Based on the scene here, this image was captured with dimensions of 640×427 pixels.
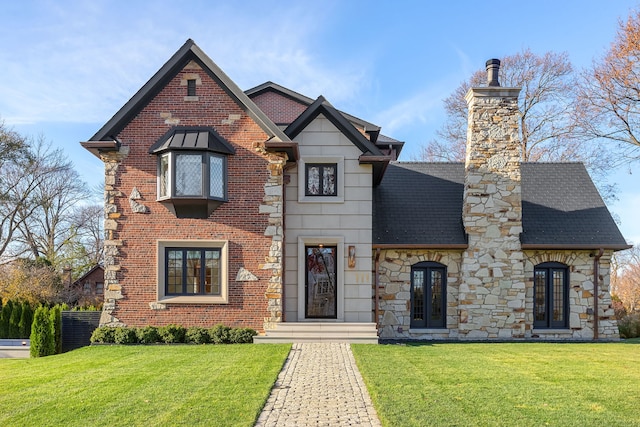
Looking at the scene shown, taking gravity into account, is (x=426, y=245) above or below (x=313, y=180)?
below

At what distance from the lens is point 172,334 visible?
11.5m

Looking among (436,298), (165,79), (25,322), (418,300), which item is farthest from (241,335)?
(25,322)

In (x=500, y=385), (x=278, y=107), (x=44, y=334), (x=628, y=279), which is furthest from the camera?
(x=628, y=279)

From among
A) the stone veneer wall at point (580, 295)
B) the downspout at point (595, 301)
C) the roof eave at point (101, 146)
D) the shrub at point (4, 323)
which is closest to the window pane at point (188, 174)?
the roof eave at point (101, 146)

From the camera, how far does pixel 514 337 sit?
43.8 ft

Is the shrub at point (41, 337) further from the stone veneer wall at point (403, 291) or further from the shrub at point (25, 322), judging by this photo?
the stone veneer wall at point (403, 291)

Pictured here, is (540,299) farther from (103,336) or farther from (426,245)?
(103,336)

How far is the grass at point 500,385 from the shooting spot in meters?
5.74

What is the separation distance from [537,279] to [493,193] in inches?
113

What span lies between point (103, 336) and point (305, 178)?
21.0 ft

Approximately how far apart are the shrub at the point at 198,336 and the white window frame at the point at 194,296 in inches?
27.4

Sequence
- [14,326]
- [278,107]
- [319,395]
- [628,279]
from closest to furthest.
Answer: [319,395]
[14,326]
[278,107]
[628,279]

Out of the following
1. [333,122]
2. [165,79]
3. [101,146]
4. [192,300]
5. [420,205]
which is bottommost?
[192,300]

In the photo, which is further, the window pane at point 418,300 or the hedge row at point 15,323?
the hedge row at point 15,323
